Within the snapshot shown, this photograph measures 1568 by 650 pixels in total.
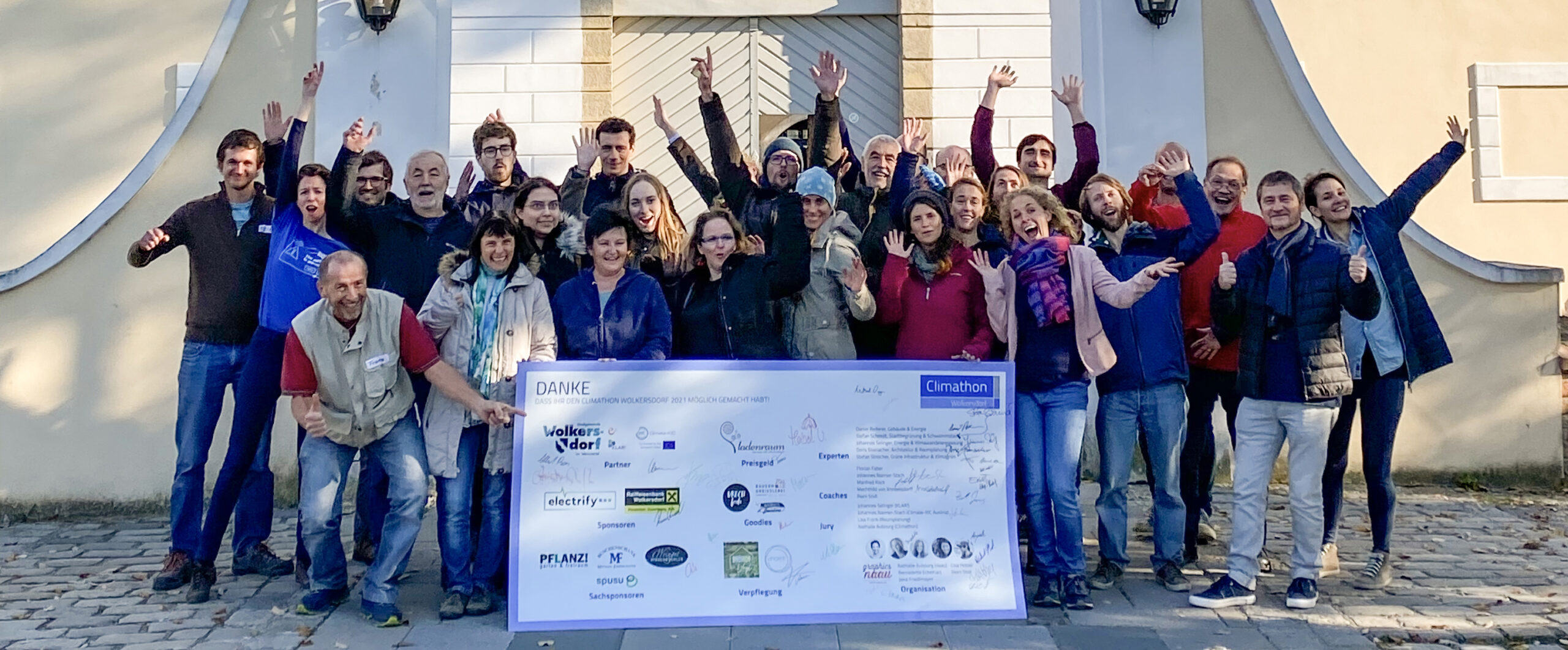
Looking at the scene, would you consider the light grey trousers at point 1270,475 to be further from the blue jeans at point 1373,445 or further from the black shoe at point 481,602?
the black shoe at point 481,602

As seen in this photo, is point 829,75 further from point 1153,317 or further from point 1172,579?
point 1172,579

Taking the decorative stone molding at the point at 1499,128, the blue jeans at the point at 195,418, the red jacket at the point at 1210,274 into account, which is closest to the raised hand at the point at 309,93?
the blue jeans at the point at 195,418

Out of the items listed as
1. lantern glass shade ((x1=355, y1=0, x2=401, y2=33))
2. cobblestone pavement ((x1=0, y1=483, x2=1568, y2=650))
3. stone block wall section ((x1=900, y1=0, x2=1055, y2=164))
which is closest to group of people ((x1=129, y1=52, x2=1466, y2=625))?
cobblestone pavement ((x1=0, y1=483, x2=1568, y2=650))

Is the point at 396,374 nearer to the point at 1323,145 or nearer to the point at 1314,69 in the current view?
the point at 1323,145

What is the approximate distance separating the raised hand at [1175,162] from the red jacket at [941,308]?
0.87 metres

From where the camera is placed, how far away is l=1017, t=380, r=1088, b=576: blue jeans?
5.02 meters

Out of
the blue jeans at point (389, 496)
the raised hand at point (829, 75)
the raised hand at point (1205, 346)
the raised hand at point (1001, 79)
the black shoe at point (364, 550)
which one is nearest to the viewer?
the blue jeans at point (389, 496)

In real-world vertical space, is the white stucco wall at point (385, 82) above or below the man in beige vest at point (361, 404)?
above

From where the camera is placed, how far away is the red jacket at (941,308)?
523cm

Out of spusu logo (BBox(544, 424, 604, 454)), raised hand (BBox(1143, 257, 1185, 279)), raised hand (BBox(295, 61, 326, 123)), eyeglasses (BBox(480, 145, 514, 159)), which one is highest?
raised hand (BBox(295, 61, 326, 123))

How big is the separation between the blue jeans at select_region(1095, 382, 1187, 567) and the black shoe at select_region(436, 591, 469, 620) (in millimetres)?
2610

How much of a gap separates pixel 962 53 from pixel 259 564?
201 inches

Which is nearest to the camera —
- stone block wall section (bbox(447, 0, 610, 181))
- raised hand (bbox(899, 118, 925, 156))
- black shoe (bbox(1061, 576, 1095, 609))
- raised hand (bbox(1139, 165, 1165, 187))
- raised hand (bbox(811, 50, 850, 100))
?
black shoe (bbox(1061, 576, 1095, 609))

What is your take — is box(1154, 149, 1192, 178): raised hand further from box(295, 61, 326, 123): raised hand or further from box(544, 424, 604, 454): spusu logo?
box(295, 61, 326, 123): raised hand
